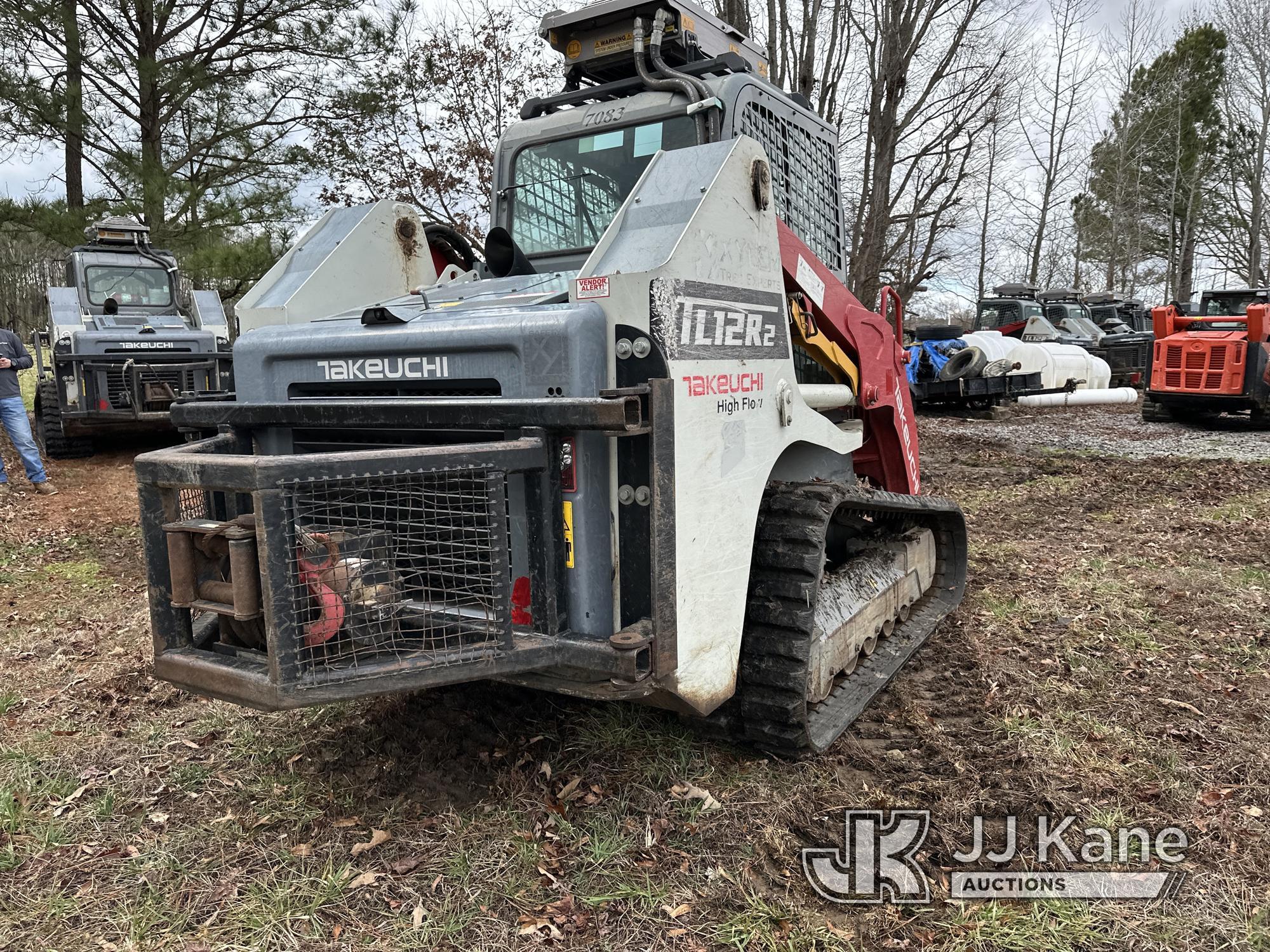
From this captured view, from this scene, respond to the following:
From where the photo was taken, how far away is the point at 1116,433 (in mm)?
12836

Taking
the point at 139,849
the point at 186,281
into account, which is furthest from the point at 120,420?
the point at 139,849

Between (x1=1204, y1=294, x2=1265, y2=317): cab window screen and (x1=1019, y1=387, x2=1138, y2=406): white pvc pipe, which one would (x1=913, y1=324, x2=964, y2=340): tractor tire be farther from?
(x1=1204, y1=294, x2=1265, y2=317): cab window screen

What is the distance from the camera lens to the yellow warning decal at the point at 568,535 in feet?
8.54

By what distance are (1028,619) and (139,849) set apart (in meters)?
4.27

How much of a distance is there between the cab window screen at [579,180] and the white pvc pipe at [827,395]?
3.56 ft

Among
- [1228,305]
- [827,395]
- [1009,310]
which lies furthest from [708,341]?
[1009,310]

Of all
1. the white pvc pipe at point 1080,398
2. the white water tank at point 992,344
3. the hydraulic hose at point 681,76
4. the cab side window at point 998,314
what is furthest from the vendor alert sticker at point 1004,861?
the cab side window at point 998,314

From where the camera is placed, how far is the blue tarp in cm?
1502

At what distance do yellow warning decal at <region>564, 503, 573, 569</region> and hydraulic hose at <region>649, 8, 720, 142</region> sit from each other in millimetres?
1893

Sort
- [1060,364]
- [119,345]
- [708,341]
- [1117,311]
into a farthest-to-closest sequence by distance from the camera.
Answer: [1117,311] → [1060,364] → [119,345] → [708,341]

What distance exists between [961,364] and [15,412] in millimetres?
12538

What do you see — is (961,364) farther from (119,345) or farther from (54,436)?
(54,436)

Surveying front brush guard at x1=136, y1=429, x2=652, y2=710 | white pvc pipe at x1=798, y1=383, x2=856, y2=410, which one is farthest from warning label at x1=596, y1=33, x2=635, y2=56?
front brush guard at x1=136, y1=429, x2=652, y2=710

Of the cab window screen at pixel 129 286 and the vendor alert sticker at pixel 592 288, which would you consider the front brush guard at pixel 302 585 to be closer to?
the vendor alert sticker at pixel 592 288
